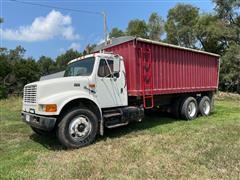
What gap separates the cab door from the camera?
25.0 feet

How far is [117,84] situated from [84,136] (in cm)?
186

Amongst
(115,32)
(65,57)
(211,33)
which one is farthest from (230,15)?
(65,57)

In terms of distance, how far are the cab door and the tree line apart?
1878 centimetres

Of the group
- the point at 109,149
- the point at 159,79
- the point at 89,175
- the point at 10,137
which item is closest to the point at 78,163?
the point at 89,175

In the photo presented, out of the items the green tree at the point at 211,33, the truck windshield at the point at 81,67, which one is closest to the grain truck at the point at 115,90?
the truck windshield at the point at 81,67

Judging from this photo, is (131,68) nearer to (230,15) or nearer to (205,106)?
(205,106)

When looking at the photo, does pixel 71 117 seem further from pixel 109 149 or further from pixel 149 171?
pixel 149 171

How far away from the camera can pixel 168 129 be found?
28.2 ft

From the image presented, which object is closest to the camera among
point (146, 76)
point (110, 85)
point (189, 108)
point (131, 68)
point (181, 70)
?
point (110, 85)

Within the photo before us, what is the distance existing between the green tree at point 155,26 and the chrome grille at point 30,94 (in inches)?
1515

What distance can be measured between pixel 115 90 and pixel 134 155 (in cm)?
→ 249

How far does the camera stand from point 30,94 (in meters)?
7.23

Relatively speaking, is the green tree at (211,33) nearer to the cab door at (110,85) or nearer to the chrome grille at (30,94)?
the cab door at (110,85)

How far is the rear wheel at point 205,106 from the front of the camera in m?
11.5
